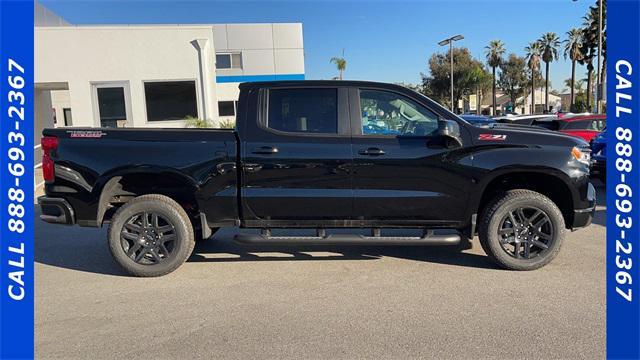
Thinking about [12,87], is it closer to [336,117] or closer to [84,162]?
[84,162]

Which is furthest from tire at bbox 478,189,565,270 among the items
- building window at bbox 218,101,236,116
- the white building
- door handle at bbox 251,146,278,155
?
building window at bbox 218,101,236,116

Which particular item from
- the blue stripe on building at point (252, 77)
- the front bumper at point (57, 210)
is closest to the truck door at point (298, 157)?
the front bumper at point (57, 210)

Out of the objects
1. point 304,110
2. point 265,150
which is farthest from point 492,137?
point 265,150

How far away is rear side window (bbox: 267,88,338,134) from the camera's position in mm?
4602

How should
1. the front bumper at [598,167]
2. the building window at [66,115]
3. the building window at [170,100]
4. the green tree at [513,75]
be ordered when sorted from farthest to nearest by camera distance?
the green tree at [513,75], the building window at [66,115], the building window at [170,100], the front bumper at [598,167]

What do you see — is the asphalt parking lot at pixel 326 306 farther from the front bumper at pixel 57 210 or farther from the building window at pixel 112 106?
the building window at pixel 112 106

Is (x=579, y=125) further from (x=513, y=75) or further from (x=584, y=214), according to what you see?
(x=513, y=75)

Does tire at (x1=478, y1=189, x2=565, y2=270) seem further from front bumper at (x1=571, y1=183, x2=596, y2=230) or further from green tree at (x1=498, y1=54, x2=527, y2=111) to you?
green tree at (x1=498, y1=54, x2=527, y2=111)

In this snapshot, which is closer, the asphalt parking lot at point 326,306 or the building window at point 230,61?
the asphalt parking lot at point 326,306

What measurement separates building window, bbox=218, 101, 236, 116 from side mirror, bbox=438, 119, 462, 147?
2224cm

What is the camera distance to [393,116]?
15.1 feet

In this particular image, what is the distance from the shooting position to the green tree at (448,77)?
53.0 metres

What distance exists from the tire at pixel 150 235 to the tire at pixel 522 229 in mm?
3111

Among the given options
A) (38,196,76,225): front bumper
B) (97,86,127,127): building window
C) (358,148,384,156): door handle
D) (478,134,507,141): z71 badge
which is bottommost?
(38,196,76,225): front bumper
